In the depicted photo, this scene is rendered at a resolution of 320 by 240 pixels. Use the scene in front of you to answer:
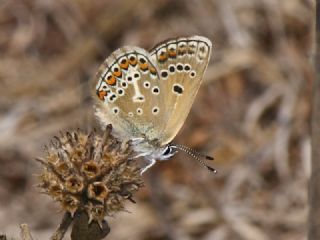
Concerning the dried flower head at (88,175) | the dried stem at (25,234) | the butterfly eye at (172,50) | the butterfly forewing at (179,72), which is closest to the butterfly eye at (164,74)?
the butterfly forewing at (179,72)

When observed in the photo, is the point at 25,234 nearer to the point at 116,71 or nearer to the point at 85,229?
the point at 85,229

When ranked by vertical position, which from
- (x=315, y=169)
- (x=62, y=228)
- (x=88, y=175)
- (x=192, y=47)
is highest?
(x=192, y=47)

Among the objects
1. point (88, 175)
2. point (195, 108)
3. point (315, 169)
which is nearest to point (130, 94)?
point (88, 175)

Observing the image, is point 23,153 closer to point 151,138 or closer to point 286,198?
point 286,198

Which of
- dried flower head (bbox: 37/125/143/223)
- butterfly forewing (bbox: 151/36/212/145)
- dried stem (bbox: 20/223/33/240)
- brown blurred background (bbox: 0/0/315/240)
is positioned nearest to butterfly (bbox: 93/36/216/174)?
butterfly forewing (bbox: 151/36/212/145)

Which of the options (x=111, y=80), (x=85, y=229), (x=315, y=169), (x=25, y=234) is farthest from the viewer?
(x=111, y=80)

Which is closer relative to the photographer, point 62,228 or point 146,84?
point 62,228
